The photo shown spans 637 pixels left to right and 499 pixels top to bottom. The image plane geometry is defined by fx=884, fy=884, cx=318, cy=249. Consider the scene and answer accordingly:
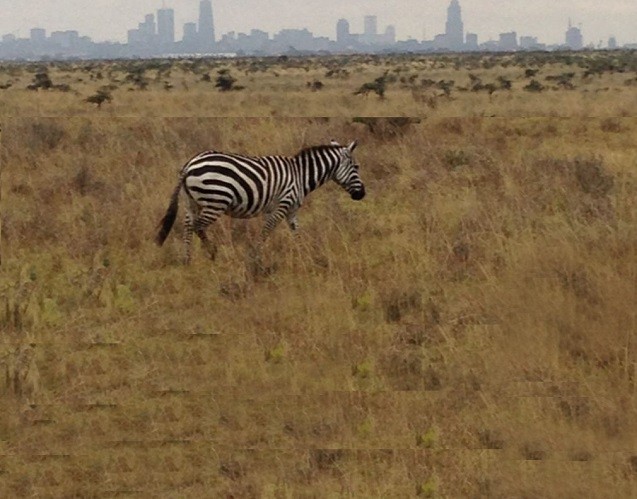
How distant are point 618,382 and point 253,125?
958 centimetres

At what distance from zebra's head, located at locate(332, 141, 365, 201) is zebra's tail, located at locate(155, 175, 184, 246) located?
5.72 feet

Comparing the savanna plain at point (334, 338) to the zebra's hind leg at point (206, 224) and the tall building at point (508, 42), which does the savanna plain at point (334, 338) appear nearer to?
the zebra's hind leg at point (206, 224)

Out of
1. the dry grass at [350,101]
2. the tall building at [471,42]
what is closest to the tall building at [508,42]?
the tall building at [471,42]

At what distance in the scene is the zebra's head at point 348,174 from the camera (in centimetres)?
907

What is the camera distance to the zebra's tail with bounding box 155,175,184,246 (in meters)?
8.16

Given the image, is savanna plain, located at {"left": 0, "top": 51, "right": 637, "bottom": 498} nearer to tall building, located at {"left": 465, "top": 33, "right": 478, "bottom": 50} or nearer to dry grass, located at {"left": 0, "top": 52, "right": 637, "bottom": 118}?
dry grass, located at {"left": 0, "top": 52, "right": 637, "bottom": 118}

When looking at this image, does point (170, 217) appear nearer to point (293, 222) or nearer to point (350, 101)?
point (293, 222)

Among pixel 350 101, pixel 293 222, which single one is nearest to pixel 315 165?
pixel 293 222

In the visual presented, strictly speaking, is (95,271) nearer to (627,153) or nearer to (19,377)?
(19,377)

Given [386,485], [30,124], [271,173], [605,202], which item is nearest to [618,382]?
[386,485]

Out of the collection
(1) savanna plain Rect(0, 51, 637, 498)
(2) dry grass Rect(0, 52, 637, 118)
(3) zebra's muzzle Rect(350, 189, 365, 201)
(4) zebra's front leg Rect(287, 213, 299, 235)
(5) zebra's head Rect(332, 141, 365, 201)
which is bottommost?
(1) savanna plain Rect(0, 51, 637, 498)

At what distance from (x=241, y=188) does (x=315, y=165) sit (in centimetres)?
98

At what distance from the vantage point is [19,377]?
5.63 meters

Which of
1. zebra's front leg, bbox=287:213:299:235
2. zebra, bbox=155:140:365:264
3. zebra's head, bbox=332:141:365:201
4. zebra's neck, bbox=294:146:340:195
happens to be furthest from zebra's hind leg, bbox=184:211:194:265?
zebra's head, bbox=332:141:365:201
